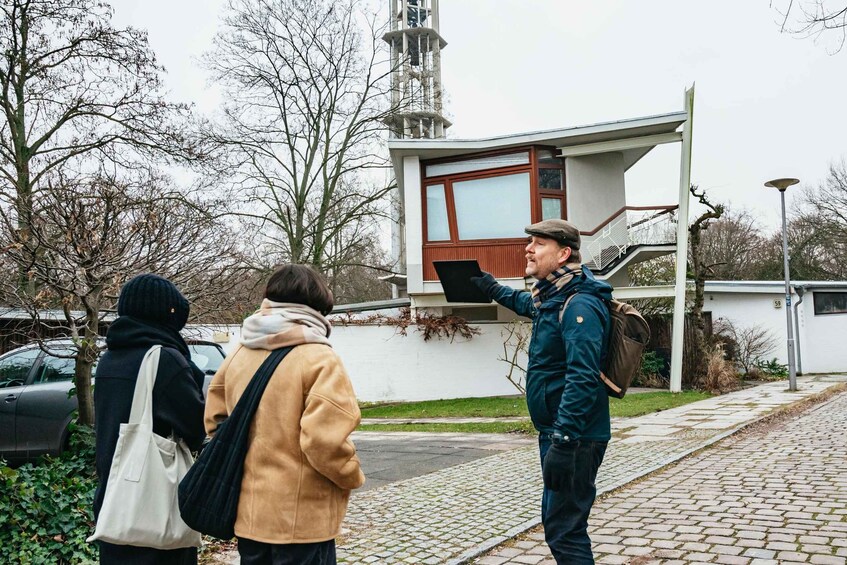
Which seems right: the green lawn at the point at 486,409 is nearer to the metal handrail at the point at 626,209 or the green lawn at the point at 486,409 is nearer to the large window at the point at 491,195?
the large window at the point at 491,195

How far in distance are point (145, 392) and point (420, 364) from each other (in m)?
17.6

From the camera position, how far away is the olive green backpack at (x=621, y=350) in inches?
138

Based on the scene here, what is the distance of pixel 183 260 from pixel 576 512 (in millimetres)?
4715

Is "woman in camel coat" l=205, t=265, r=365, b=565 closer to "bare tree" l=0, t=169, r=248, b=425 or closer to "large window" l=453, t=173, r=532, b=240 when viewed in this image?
"bare tree" l=0, t=169, r=248, b=425

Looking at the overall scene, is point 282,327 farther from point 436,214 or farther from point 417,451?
point 436,214

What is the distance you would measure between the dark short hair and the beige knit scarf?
30 millimetres

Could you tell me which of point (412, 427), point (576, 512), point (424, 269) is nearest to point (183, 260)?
point (576, 512)

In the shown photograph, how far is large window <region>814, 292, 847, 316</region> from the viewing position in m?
25.9

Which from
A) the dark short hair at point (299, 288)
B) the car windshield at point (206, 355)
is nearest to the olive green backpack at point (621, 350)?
the dark short hair at point (299, 288)

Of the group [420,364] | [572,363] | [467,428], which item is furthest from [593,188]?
[572,363]

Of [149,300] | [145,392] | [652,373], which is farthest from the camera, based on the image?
[652,373]

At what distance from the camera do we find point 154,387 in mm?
3043

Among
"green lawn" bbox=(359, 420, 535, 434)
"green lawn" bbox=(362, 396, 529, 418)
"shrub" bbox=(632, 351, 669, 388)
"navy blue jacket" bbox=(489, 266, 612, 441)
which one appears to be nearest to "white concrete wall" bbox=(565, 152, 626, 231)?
"shrub" bbox=(632, 351, 669, 388)

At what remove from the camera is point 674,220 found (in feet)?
65.6
